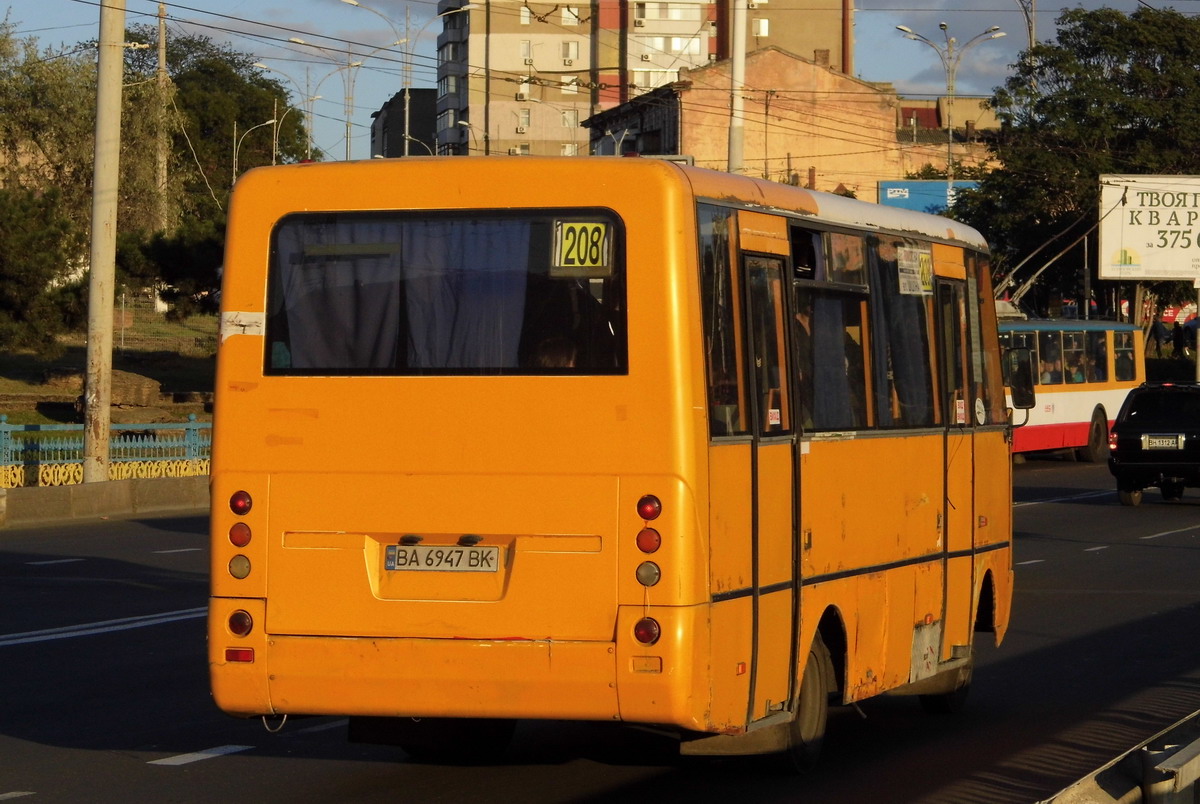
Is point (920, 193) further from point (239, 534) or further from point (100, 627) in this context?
point (239, 534)

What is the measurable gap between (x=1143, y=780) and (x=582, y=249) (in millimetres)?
2823

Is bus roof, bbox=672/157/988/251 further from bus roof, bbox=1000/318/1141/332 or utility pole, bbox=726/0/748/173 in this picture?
bus roof, bbox=1000/318/1141/332

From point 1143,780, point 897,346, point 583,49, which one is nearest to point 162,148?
point 897,346

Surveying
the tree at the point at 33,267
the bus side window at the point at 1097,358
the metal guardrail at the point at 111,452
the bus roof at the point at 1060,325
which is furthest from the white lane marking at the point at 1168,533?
the tree at the point at 33,267

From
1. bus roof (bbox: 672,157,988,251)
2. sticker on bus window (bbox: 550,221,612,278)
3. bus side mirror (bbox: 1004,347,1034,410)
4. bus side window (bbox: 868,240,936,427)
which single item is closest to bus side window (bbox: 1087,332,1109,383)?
bus side mirror (bbox: 1004,347,1034,410)

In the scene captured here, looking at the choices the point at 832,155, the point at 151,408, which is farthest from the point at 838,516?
the point at 832,155

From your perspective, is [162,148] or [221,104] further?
[221,104]

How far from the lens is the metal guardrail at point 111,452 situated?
80.4ft

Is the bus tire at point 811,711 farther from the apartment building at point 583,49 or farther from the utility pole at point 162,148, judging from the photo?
the apartment building at point 583,49

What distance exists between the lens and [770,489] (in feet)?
24.0

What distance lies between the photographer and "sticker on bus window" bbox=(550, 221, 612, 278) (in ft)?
22.5

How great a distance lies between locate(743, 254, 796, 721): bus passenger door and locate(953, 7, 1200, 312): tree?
52634 mm

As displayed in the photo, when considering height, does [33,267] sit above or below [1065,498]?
above

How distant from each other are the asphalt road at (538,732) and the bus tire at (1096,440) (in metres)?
27.1
